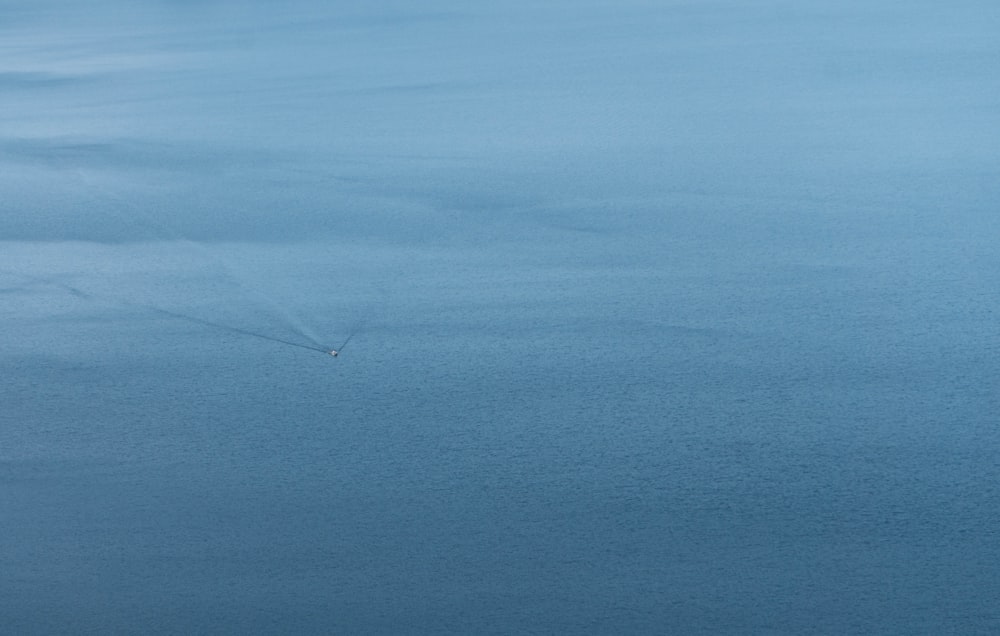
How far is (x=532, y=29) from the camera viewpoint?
10539mm

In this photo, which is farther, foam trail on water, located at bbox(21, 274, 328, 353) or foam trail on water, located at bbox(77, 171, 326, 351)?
foam trail on water, located at bbox(77, 171, 326, 351)

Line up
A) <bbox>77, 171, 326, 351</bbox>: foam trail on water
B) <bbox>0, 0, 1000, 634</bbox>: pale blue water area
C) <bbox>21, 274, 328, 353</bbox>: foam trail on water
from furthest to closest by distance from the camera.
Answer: <bbox>77, 171, 326, 351</bbox>: foam trail on water, <bbox>21, 274, 328, 353</bbox>: foam trail on water, <bbox>0, 0, 1000, 634</bbox>: pale blue water area

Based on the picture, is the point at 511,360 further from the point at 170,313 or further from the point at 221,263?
the point at 221,263

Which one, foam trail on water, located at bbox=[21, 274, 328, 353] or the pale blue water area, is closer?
the pale blue water area

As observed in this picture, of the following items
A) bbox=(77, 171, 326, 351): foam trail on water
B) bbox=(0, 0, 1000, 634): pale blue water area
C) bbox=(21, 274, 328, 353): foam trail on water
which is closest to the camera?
bbox=(0, 0, 1000, 634): pale blue water area

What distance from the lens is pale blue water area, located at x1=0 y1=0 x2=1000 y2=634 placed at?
123 inches

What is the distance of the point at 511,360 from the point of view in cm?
421

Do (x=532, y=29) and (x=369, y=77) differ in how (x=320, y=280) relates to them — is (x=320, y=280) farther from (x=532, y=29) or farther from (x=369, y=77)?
(x=532, y=29)

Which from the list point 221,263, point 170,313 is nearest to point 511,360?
point 170,313

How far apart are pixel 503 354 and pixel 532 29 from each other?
21.8 feet

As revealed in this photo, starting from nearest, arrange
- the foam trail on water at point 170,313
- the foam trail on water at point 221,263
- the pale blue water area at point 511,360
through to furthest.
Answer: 1. the pale blue water area at point 511,360
2. the foam trail on water at point 170,313
3. the foam trail on water at point 221,263

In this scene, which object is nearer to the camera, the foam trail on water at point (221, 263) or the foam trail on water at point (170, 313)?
the foam trail on water at point (170, 313)

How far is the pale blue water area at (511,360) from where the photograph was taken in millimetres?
3131

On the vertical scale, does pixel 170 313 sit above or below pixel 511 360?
above
